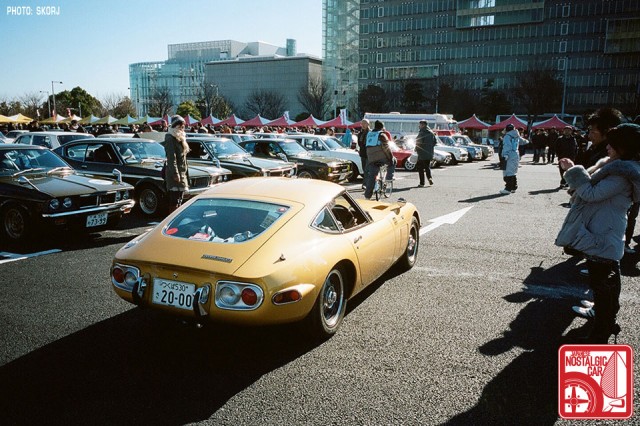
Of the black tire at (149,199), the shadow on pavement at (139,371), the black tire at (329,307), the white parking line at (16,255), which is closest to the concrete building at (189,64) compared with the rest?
the black tire at (149,199)

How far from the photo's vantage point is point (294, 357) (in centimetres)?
373

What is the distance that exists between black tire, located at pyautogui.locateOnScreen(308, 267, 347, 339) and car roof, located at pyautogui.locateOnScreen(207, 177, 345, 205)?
0.70 m

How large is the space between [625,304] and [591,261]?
63.7 inches

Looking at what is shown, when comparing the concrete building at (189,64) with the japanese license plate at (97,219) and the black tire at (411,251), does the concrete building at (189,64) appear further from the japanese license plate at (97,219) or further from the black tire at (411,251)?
the black tire at (411,251)

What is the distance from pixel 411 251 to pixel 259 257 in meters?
3.04

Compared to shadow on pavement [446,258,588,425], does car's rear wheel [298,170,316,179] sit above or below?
above

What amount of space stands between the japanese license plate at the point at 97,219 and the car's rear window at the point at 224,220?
12.3ft

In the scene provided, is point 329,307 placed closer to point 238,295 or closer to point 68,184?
point 238,295

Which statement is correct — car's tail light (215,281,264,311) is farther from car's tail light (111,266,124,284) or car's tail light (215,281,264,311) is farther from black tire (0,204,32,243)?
black tire (0,204,32,243)

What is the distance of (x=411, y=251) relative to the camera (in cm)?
619

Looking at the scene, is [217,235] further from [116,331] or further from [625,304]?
[625,304]

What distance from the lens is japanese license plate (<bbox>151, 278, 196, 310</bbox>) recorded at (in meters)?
3.52

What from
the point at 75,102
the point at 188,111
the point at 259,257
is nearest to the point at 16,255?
the point at 259,257

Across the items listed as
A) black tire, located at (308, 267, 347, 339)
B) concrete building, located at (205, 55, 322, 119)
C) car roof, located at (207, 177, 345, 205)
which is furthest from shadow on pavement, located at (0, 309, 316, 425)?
concrete building, located at (205, 55, 322, 119)
